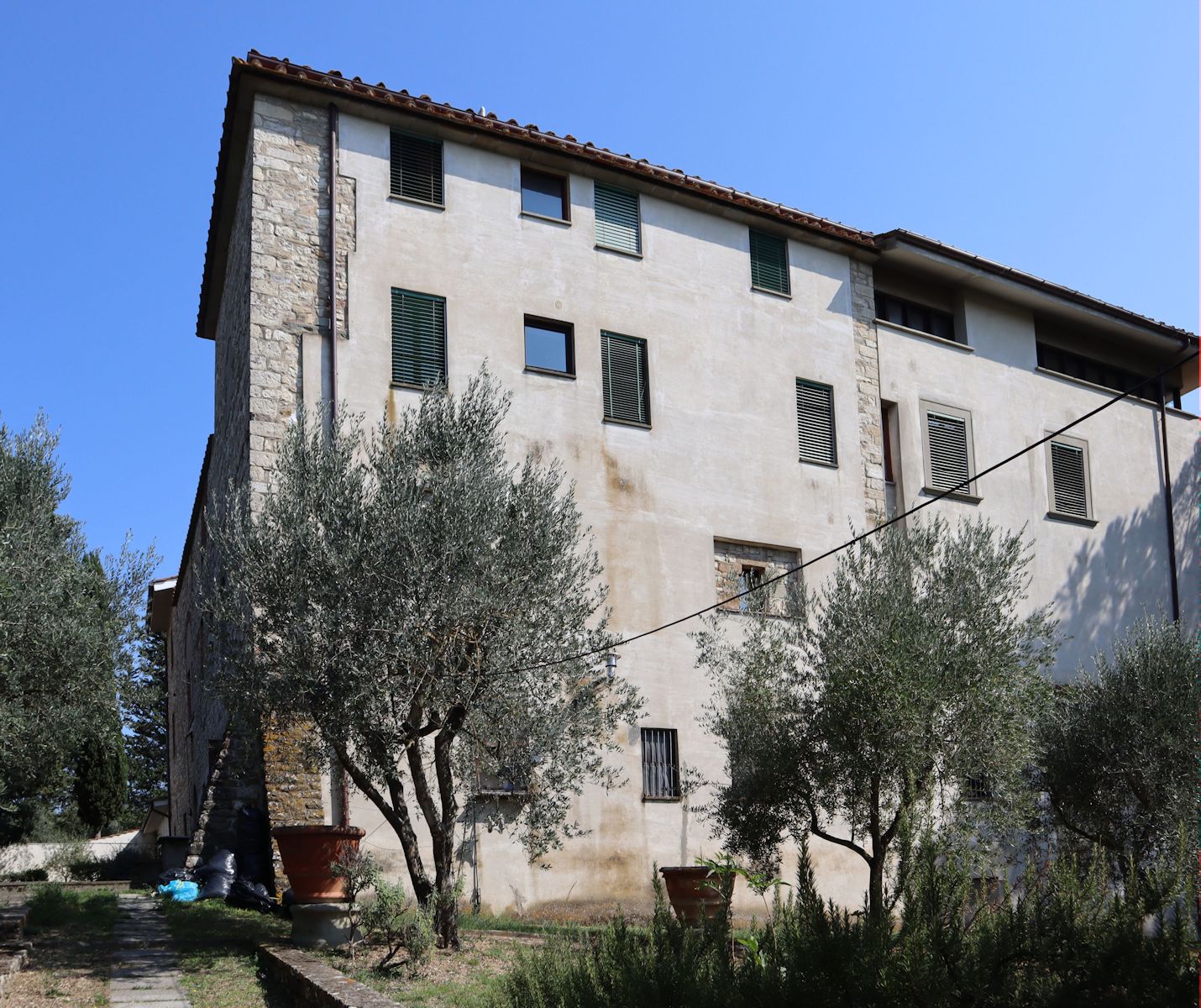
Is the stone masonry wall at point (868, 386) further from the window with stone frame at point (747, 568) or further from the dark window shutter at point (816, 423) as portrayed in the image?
the window with stone frame at point (747, 568)

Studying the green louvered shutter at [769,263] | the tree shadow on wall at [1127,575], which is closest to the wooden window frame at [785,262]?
the green louvered shutter at [769,263]

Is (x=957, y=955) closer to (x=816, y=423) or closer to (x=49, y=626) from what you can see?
(x=49, y=626)

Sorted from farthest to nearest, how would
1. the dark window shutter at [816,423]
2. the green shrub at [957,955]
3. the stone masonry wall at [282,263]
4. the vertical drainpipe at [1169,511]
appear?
the vertical drainpipe at [1169,511] → the dark window shutter at [816,423] → the stone masonry wall at [282,263] → the green shrub at [957,955]

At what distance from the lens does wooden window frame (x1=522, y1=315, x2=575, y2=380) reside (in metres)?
17.1

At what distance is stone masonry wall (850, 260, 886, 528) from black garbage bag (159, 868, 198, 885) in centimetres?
1105

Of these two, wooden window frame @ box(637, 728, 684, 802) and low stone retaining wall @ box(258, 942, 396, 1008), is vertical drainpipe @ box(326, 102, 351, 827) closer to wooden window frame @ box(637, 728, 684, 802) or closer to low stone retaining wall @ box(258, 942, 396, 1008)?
wooden window frame @ box(637, 728, 684, 802)

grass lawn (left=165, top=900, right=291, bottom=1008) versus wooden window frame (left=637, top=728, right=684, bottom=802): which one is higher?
wooden window frame (left=637, top=728, right=684, bottom=802)

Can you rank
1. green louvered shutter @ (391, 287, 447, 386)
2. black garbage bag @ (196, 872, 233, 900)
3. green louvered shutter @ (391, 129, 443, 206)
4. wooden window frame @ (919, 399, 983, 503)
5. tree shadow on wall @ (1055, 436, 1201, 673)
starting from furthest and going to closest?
1. tree shadow on wall @ (1055, 436, 1201, 673)
2. wooden window frame @ (919, 399, 983, 503)
3. green louvered shutter @ (391, 129, 443, 206)
4. green louvered shutter @ (391, 287, 447, 386)
5. black garbage bag @ (196, 872, 233, 900)

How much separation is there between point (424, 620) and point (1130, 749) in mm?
9540

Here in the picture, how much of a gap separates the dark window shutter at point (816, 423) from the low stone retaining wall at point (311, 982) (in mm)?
11519

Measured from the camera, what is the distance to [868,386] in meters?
20.2

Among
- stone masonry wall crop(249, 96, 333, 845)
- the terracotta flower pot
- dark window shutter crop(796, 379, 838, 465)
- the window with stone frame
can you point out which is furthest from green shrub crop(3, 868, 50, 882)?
dark window shutter crop(796, 379, 838, 465)

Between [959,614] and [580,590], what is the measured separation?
14.6 feet

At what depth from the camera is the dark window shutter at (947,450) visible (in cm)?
2059
